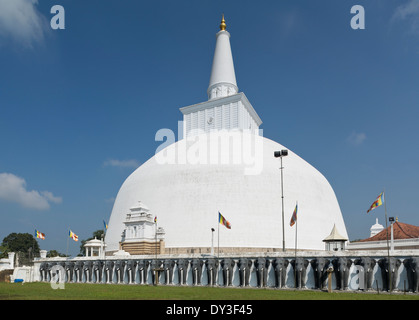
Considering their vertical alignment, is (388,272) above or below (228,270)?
above

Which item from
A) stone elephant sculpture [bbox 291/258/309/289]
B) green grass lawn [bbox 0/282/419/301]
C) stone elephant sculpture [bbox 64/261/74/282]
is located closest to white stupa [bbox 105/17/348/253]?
stone elephant sculpture [bbox 64/261/74/282]

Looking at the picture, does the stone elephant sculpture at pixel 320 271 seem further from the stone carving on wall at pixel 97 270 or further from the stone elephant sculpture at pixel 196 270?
the stone carving on wall at pixel 97 270

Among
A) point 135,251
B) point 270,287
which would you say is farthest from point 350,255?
point 135,251

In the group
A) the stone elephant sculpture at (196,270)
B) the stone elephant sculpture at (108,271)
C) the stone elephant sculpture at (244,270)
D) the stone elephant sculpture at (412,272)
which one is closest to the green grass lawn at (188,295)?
the stone elephant sculpture at (412,272)

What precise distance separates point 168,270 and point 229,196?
39.7ft

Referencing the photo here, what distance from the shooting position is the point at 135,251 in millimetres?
40844

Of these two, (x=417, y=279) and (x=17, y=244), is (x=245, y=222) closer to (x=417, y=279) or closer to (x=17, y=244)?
(x=417, y=279)

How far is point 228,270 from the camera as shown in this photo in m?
28.2

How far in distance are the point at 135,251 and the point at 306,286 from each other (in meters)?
21.9

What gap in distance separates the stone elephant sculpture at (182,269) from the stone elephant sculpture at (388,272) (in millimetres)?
14803

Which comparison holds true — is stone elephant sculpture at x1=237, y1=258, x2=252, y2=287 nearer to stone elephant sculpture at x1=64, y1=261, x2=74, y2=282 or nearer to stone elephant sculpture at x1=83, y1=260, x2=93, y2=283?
stone elephant sculpture at x1=83, y1=260, x2=93, y2=283

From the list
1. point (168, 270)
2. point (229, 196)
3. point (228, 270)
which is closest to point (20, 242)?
point (229, 196)

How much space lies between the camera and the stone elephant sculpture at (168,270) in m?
30.7

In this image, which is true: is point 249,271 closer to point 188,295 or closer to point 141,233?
point 188,295
